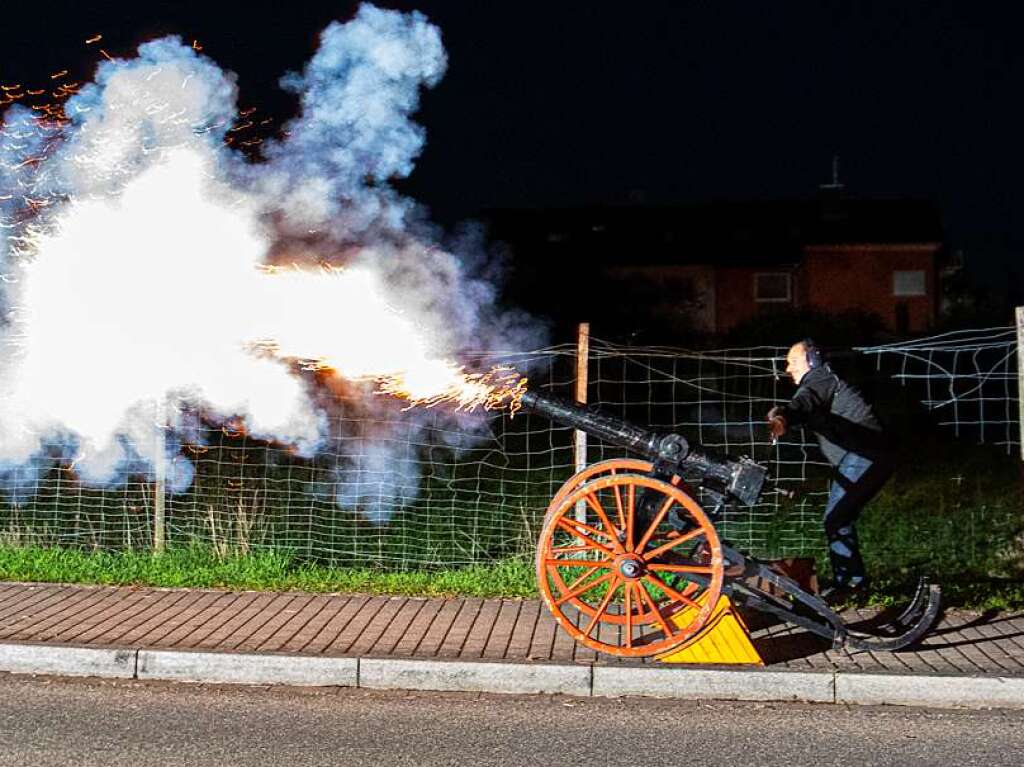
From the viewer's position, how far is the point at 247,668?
6172 mm

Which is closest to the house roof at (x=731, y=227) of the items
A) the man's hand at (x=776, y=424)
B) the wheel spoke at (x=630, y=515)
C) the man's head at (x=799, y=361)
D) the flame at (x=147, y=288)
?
the flame at (x=147, y=288)

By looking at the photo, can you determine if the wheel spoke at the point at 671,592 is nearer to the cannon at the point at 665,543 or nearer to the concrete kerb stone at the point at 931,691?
the cannon at the point at 665,543

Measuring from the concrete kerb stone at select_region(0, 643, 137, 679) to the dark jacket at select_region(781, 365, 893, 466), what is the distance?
4.49 metres

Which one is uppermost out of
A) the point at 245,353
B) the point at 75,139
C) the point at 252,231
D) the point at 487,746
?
the point at 75,139

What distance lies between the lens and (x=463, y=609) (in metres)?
7.55

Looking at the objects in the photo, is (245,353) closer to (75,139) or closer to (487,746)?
(75,139)

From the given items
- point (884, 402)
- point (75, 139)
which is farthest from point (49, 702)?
point (884, 402)

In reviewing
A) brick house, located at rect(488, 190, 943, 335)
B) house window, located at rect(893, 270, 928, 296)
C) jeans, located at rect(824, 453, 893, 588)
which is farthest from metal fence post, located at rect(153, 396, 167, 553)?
house window, located at rect(893, 270, 928, 296)

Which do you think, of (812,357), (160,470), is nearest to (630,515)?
(812,357)

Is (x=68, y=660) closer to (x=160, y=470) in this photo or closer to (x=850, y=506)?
(x=160, y=470)

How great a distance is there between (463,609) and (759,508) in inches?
205

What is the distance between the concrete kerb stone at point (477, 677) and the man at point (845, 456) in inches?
95.0

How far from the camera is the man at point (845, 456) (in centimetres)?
750

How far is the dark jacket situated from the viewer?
7.49 meters
